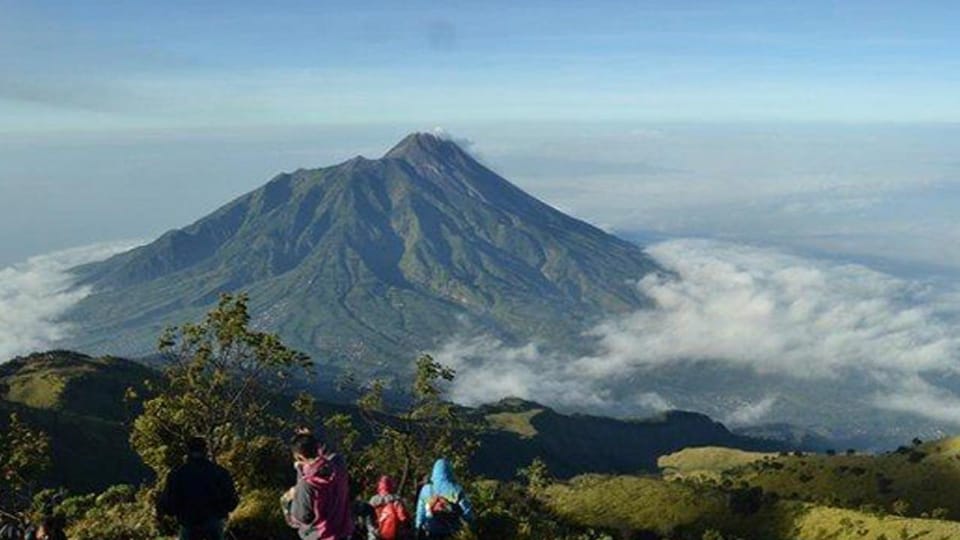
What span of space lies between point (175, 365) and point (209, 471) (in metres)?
23.3

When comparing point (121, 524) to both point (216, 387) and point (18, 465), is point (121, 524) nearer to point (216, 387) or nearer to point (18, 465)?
point (216, 387)

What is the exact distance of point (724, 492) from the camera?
352 feet

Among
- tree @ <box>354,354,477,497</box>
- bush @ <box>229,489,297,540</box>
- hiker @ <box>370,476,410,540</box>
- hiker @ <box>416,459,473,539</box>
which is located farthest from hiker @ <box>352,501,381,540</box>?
tree @ <box>354,354,477,497</box>

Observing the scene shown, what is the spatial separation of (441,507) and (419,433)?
96.5 feet

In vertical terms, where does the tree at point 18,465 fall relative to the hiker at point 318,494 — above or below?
below

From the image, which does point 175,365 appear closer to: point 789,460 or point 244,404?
point 244,404

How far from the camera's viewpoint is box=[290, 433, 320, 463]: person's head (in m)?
14.1

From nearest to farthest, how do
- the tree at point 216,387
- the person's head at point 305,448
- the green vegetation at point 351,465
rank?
the person's head at point 305,448 < the green vegetation at point 351,465 < the tree at point 216,387

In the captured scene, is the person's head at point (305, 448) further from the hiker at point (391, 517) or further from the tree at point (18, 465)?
the tree at point (18, 465)

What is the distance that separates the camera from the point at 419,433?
46625mm

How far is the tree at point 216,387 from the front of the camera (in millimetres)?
34312

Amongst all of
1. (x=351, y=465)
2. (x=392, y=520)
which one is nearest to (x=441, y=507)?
(x=392, y=520)

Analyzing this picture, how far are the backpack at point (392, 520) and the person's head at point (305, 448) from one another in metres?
3.29

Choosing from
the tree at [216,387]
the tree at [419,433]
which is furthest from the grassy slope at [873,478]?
the tree at [216,387]
